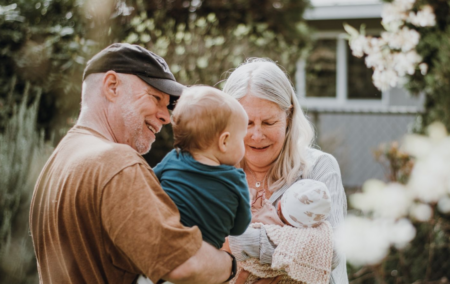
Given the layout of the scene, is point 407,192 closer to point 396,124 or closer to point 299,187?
point 299,187

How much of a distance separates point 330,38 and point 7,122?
34.2ft

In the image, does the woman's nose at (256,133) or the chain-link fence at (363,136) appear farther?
the chain-link fence at (363,136)

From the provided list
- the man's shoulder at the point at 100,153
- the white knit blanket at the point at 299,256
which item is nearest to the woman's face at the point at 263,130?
the white knit blanket at the point at 299,256

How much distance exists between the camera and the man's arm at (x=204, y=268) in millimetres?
1495

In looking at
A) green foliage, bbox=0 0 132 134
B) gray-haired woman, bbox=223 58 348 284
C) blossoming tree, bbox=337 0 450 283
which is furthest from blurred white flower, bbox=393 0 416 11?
gray-haired woman, bbox=223 58 348 284

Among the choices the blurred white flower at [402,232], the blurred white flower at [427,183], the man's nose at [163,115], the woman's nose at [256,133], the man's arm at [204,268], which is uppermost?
the man's nose at [163,115]

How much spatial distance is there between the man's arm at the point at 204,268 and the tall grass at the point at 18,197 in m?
2.49

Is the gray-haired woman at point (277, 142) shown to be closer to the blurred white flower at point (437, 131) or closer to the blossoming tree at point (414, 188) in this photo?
the blossoming tree at point (414, 188)

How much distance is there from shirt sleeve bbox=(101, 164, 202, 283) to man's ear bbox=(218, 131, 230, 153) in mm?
307

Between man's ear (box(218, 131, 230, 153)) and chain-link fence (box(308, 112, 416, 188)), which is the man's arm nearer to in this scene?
man's ear (box(218, 131, 230, 153))

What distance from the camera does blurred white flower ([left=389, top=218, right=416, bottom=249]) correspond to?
16.9ft

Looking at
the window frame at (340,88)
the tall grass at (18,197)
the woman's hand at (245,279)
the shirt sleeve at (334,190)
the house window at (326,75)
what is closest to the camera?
the woman's hand at (245,279)

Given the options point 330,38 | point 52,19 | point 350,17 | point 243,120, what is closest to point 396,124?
point 350,17

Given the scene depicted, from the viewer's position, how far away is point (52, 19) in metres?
4.97
